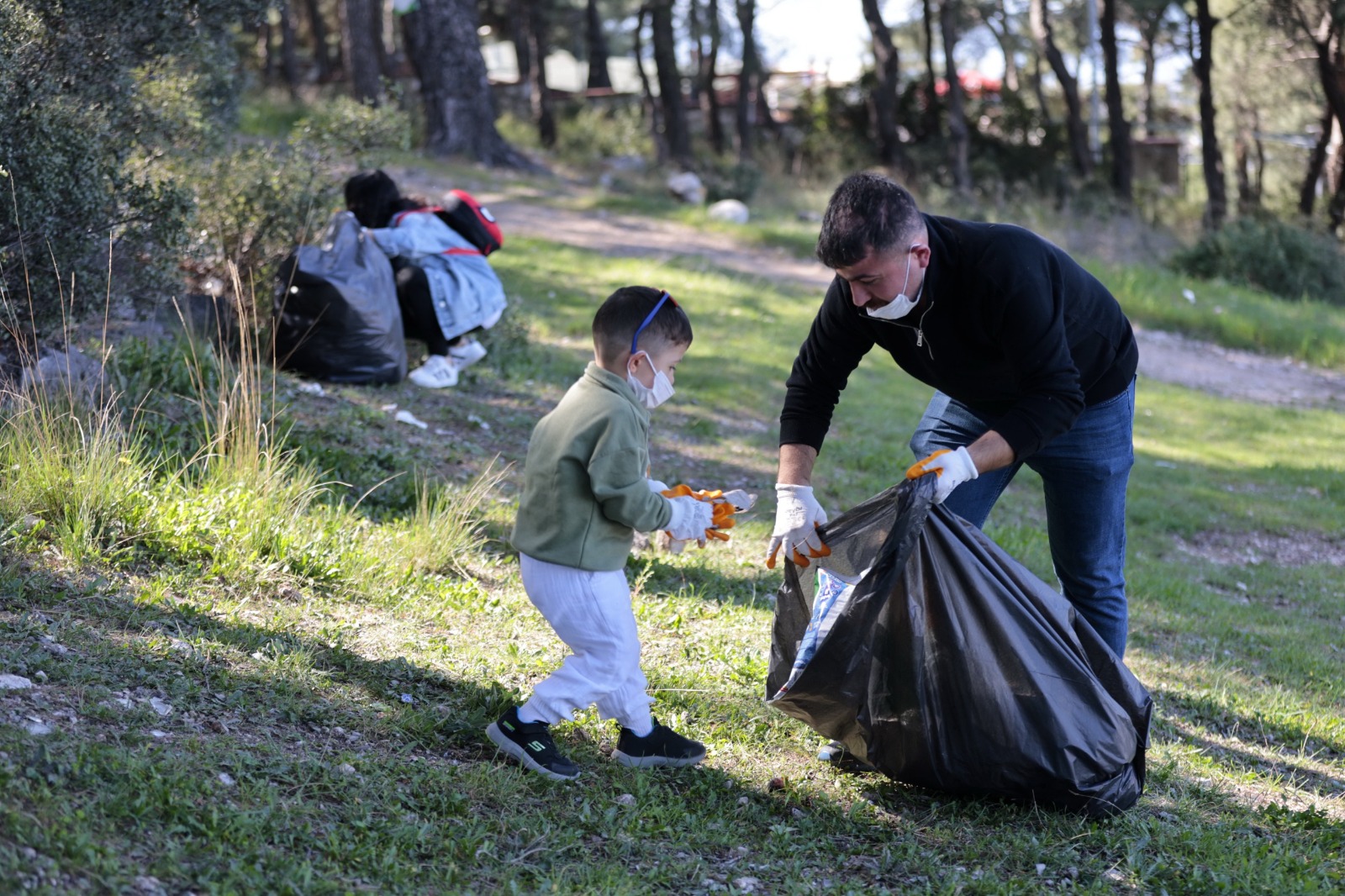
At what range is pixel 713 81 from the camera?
84.9 feet

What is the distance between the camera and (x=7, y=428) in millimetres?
4152

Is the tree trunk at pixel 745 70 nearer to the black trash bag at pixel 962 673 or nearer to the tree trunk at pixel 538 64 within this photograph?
→ the tree trunk at pixel 538 64

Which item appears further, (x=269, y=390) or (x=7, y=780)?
(x=269, y=390)

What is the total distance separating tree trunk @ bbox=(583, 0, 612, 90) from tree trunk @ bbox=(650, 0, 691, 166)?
223 inches

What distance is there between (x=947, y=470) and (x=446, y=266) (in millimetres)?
4979

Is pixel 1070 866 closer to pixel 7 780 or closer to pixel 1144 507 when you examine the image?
pixel 7 780

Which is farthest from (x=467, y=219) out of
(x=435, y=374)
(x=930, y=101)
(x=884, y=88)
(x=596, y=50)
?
(x=596, y=50)

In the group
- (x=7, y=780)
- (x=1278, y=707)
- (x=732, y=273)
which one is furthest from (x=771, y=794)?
(x=732, y=273)

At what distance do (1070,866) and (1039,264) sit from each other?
57.9 inches

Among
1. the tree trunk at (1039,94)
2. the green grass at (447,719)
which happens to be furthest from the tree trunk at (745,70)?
the green grass at (447,719)

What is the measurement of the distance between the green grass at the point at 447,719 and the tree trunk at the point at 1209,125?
1458cm

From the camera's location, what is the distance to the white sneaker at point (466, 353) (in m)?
7.43

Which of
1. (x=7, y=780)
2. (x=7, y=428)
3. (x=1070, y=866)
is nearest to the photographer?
(x=7, y=780)

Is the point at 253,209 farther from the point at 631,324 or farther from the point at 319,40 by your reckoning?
the point at 319,40
